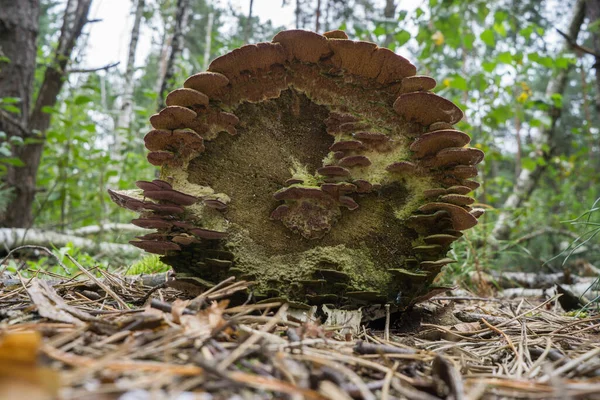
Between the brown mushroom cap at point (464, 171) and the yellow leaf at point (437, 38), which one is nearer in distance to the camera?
the brown mushroom cap at point (464, 171)

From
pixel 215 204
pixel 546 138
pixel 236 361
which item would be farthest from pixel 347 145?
pixel 546 138

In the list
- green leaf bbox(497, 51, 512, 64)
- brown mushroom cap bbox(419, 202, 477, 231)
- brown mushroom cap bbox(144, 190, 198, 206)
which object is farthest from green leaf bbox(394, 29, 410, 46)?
brown mushroom cap bbox(144, 190, 198, 206)

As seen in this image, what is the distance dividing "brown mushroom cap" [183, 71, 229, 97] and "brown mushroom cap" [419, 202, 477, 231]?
3.86 feet

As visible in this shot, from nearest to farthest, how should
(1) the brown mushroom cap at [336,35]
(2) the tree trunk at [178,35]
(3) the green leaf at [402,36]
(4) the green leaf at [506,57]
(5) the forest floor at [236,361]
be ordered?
(5) the forest floor at [236,361] → (1) the brown mushroom cap at [336,35] → (4) the green leaf at [506,57] → (3) the green leaf at [402,36] → (2) the tree trunk at [178,35]

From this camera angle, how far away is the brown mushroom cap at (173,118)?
189cm

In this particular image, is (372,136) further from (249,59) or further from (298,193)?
(249,59)

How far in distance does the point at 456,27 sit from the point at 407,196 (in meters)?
4.42

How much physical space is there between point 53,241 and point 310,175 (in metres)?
4.29

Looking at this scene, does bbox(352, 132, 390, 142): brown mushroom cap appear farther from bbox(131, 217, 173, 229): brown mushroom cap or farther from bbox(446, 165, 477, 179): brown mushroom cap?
bbox(131, 217, 173, 229): brown mushroom cap

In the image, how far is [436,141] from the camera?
1947 mm

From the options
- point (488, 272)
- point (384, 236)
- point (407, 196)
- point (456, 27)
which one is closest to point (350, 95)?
point (407, 196)

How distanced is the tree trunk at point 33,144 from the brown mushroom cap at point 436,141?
4.62m

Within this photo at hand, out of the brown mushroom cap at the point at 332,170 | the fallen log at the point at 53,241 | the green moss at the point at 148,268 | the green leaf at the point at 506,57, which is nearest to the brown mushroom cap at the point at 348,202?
the brown mushroom cap at the point at 332,170

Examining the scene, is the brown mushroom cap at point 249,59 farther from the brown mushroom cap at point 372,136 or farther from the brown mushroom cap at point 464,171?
the brown mushroom cap at point 464,171
